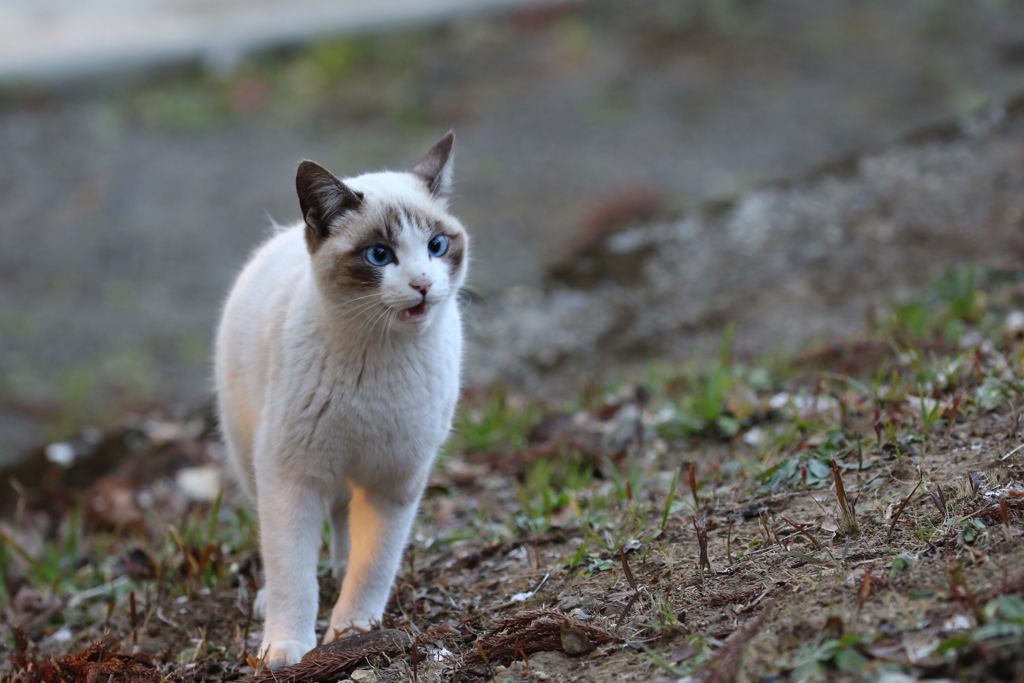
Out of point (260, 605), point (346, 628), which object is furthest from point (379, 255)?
point (260, 605)

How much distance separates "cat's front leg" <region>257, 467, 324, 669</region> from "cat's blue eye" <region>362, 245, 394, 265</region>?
718 millimetres

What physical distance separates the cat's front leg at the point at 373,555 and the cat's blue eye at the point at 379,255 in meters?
0.75

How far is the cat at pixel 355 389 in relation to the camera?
8.45 ft

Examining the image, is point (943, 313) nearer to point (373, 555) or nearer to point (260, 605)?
point (373, 555)

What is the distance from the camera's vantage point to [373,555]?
9.01 feet

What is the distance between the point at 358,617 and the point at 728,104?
24.0 ft

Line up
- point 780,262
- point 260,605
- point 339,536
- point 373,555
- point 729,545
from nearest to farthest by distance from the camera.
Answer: point 729,545 < point 373,555 < point 260,605 < point 339,536 < point 780,262

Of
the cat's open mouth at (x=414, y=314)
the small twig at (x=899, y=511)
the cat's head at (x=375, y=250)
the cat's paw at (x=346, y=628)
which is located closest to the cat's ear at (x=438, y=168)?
the cat's head at (x=375, y=250)

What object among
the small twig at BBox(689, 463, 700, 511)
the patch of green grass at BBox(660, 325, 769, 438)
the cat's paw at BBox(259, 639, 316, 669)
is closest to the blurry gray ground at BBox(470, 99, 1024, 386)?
the patch of green grass at BBox(660, 325, 769, 438)

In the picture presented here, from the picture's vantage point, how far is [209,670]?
264 cm

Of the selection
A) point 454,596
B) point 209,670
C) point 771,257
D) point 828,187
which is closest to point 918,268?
point 771,257

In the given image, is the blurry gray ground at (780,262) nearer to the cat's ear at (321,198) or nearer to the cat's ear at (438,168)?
the cat's ear at (438,168)

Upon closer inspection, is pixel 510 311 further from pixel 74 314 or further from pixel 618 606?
pixel 618 606

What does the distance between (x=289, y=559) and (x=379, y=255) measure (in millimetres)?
980
